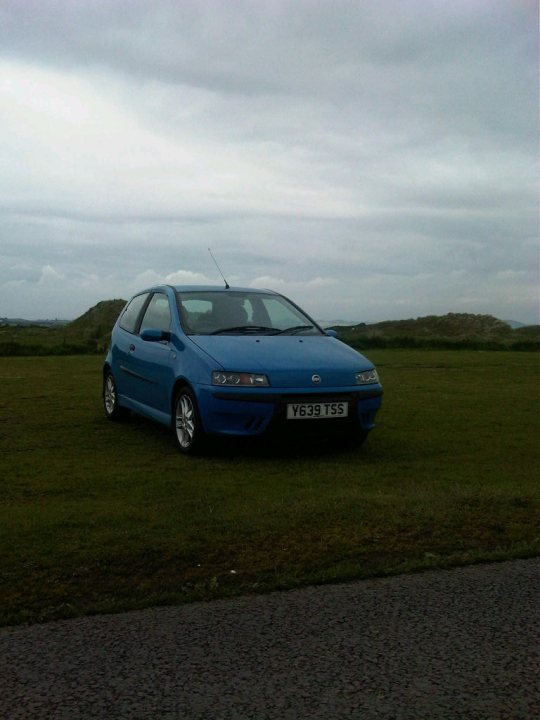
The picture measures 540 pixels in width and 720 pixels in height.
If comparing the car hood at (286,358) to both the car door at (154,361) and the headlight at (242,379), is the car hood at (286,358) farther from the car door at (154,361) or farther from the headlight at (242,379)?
the car door at (154,361)

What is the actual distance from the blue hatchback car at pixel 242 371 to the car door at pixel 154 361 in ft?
0.03

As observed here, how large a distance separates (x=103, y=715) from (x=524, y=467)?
4.76 m

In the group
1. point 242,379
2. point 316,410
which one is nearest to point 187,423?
point 242,379

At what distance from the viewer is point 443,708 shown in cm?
257

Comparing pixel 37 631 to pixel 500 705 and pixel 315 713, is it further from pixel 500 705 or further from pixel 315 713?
pixel 500 705

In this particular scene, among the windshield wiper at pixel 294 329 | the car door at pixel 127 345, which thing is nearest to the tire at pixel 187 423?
the windshield wiper at pixel 294 329

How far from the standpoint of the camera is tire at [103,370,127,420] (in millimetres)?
9258

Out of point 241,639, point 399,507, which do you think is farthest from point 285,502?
point 241,639

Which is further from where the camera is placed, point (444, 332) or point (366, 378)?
point (444, 332)

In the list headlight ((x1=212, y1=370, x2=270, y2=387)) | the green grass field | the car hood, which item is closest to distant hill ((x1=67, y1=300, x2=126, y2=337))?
the green grass field

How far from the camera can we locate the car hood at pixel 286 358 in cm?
699

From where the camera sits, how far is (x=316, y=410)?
6.99m

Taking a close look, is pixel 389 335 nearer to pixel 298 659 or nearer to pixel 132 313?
pixel 132 313

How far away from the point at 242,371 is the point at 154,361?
4.73ft
